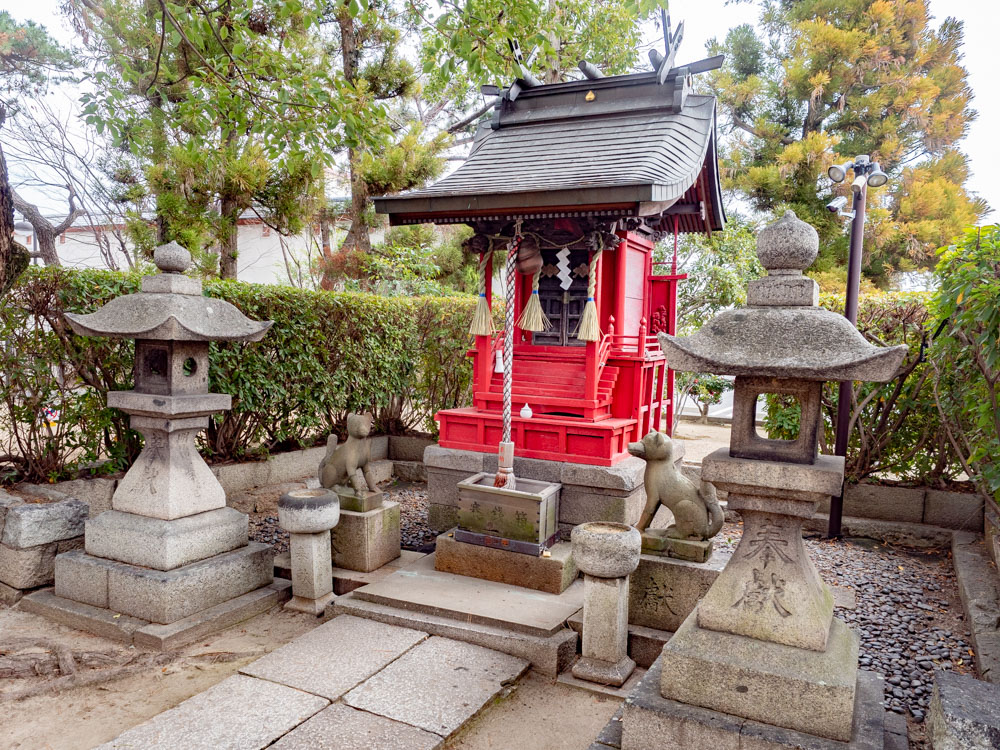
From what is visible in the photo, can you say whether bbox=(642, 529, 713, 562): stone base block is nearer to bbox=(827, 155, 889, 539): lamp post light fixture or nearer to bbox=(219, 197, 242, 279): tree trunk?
bbox=(827, 155, 889, 539): lamp post light fixture

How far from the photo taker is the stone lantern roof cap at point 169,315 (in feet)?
14.3

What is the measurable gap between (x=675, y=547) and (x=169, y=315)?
388 centimetres

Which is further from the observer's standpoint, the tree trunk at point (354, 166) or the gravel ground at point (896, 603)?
the tree trunk at point (354, 166)

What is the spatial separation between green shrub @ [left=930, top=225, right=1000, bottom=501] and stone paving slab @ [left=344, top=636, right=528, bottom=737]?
125 inches

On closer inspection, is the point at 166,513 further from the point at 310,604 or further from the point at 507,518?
the point at 507,518

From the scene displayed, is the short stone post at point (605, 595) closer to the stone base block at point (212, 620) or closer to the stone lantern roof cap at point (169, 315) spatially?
the stone base block at point (212, 620)

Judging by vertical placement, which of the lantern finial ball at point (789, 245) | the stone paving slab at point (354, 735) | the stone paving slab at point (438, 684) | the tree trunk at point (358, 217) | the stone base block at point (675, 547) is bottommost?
the stone paving slab at point (438, 684)

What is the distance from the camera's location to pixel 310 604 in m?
4.79

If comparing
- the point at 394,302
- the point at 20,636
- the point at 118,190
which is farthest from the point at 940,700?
the point at 118,190

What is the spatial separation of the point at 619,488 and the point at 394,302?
4.67 m

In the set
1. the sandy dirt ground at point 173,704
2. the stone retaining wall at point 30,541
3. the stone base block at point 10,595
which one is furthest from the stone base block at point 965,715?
the stone base block at point 10,595

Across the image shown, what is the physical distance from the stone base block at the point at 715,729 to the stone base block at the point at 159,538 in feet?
11.0

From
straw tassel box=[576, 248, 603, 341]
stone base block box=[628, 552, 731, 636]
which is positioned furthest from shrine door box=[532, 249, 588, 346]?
stone base block box=[628, 552, 731, 636]

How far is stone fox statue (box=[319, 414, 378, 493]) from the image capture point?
5.18 metres
